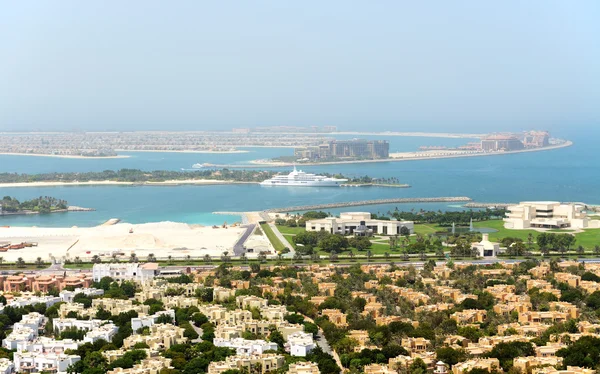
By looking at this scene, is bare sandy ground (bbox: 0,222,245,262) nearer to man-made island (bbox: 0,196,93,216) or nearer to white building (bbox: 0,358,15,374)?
man-made island (bbox: 0,196,93,216)

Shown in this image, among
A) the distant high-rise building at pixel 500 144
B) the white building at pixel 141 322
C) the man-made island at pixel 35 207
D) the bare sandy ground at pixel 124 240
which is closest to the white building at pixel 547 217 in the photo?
the bare sandy ground at pixel 124 240

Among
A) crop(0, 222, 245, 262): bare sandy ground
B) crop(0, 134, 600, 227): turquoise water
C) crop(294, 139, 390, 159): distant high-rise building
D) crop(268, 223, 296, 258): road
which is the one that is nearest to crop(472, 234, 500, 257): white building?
crop(268, 223, 296, 258): road

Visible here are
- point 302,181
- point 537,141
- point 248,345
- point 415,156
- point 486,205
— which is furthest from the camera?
point 537,141

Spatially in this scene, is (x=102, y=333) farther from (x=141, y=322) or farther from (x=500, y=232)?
(x=500, y=232)

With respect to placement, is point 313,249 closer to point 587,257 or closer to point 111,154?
point 587,257

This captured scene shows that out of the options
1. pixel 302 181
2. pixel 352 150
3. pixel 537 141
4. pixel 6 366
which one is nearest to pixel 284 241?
pixel 6 366

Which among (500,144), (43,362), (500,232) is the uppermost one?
(500,144)
